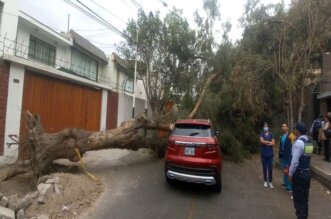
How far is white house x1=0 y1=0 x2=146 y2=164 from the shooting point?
29.3 ft

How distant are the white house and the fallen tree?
47.7 inches

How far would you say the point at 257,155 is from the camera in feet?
40.5

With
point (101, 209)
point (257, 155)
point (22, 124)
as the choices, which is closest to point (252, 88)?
point (257, 155)

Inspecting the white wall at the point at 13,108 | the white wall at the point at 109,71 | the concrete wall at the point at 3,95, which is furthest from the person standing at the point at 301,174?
the white wall at the point at 109,71

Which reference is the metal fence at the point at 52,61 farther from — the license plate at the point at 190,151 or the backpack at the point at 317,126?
the backpack at the point at 317,126

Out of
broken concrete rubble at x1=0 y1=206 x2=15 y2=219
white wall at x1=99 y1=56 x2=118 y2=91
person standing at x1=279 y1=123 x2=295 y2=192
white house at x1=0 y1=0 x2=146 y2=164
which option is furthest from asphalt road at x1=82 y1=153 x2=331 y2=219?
white wall at x1=99 y1=56 x2=118 y2=91

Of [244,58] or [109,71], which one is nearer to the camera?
[244,58]

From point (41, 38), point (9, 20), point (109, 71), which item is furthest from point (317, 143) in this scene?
point (109, 71)

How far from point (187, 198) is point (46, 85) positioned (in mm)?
7371

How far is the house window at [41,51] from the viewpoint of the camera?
15406 millimetres

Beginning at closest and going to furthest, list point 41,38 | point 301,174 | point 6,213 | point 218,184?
point 6,213 < point 301,174 < point 218,184 < point 41,38

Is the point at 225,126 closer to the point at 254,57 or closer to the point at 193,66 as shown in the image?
the point at 254,57

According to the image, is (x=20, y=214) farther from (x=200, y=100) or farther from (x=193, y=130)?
(x=200, y=100)

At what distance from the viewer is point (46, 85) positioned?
10727mm
